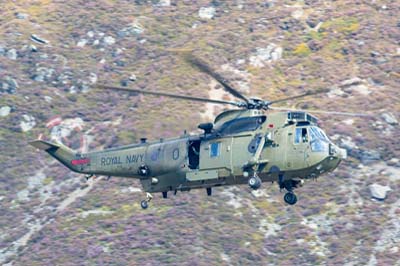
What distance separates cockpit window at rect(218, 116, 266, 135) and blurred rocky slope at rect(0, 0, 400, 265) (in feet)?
13.5

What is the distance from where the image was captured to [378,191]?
8306cm

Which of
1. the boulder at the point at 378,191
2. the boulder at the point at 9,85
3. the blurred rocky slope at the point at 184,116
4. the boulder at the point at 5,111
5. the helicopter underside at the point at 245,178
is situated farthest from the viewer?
the boulder at the point at 9,85

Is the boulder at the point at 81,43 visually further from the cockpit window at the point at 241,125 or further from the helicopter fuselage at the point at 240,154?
the cockpit window at the point at 241,125

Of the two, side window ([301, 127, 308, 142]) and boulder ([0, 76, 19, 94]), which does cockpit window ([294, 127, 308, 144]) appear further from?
boulder ([0, 76, 19, 94])

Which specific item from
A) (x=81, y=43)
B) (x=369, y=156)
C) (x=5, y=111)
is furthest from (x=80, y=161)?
(x=81, y=43)

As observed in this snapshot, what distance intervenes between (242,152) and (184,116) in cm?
3611

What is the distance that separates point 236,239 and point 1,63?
34705mm

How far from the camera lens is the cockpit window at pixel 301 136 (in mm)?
48875

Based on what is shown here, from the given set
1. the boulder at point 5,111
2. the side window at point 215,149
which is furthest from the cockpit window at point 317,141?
the boulder at point 5,111

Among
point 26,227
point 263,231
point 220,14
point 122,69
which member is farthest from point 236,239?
point 220,14

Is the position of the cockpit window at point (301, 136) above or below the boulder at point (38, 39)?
below

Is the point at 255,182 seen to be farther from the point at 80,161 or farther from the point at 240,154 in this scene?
the point at 80,161

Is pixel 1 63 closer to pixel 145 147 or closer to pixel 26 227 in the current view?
pixel 26 227

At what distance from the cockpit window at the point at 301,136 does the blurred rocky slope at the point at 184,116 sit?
21.8 feet
